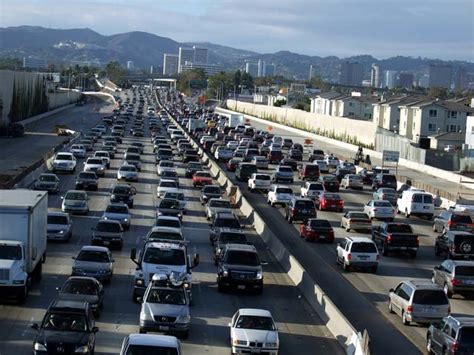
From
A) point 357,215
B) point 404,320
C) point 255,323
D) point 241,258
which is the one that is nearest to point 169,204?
point 357,215

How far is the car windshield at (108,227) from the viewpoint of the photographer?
37062mm

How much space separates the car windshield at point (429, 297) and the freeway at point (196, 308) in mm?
2732

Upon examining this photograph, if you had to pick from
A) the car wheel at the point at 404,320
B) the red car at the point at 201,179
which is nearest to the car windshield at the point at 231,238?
the car wheel at the point at 404,320

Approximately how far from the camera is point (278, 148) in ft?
308

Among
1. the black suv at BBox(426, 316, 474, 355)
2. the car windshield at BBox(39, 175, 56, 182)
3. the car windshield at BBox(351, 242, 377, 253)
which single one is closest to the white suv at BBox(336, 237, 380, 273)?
the car windshield at BBox(351, 242, 377, 253)

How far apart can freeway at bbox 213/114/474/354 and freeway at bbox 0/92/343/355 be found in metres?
1.31

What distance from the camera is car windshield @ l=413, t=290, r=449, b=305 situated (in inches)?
1041

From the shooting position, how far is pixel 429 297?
86.9 feet

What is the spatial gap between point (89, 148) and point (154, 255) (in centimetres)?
5902

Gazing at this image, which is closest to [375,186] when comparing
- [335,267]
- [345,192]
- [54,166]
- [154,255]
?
[345,192]

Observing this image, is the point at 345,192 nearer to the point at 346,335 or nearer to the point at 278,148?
the point at 278,148

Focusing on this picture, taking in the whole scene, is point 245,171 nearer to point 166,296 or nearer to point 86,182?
point 86,182

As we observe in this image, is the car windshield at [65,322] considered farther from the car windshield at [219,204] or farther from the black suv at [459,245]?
the car windshield at [219,204]

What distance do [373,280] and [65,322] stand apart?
55.0 ft
